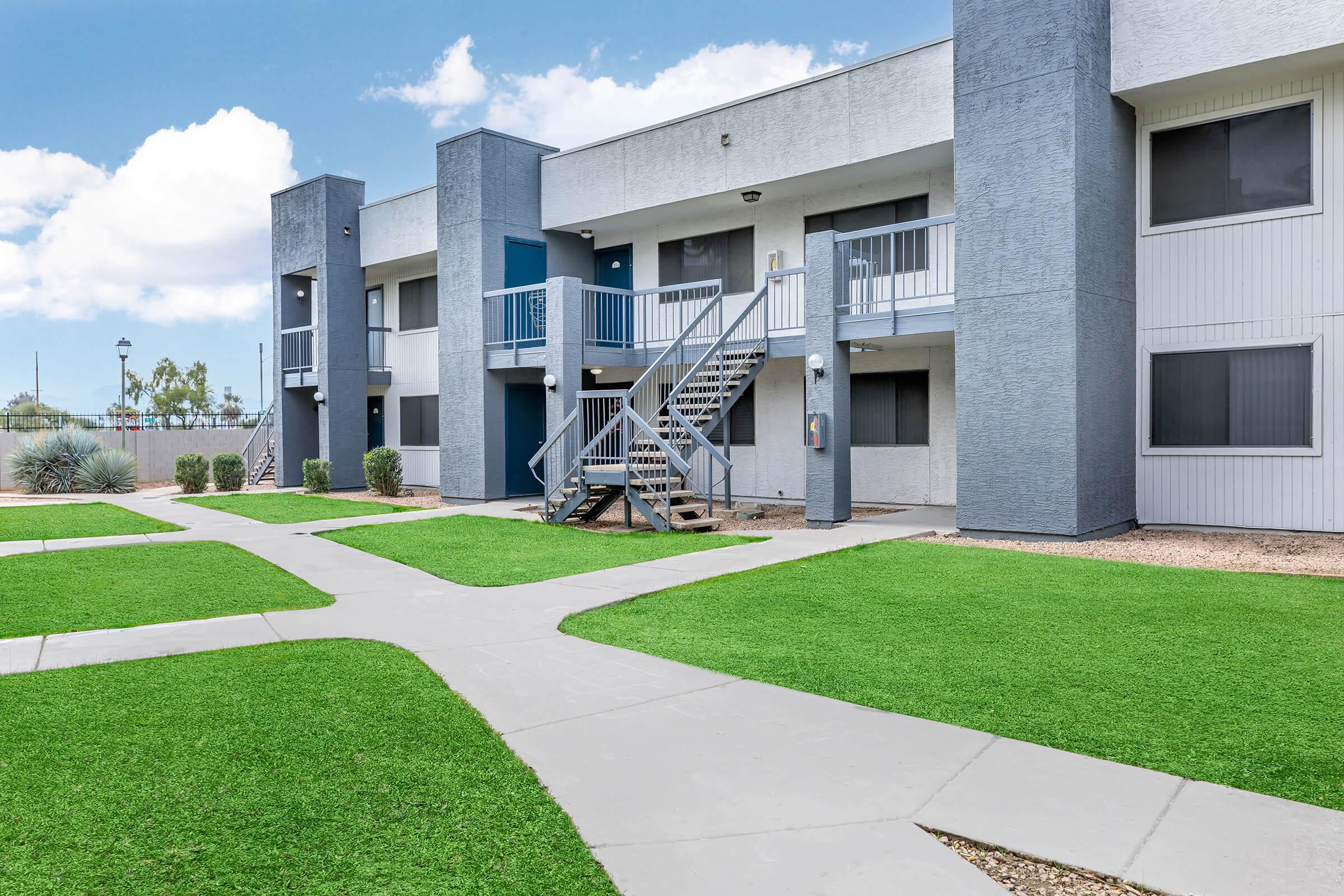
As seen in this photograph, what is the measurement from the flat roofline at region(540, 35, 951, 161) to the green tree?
50.5m

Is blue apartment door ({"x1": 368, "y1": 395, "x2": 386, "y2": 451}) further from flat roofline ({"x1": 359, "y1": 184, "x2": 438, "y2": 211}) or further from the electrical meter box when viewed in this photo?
the electrical meter box

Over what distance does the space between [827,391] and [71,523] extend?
1205 cm

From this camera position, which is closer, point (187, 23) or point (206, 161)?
point (187, 23)

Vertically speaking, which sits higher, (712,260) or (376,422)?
(712,260)

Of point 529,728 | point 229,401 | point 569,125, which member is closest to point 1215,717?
point 529,728

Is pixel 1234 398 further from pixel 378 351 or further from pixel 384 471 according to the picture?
pixel 378 351

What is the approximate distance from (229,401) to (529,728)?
6972cm

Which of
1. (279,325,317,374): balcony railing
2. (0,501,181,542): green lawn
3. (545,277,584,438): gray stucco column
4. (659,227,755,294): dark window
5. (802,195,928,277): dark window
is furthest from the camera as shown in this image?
(279,325,317,374): balcony railing

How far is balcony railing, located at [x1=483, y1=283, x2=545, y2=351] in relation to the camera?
728 inches

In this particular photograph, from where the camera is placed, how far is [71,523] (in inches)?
576

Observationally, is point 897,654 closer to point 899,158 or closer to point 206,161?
point 899,158

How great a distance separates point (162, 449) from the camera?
2864 centimetres

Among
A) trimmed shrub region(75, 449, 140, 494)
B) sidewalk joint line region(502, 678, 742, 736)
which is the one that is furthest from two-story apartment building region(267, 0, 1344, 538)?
trimmed shrub region(75, 449, 140, 494)

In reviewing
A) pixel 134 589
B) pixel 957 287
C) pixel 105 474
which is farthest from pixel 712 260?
pixel 105 474
